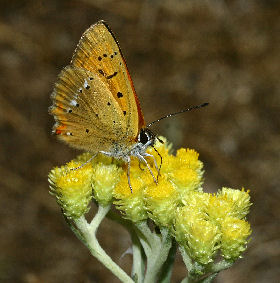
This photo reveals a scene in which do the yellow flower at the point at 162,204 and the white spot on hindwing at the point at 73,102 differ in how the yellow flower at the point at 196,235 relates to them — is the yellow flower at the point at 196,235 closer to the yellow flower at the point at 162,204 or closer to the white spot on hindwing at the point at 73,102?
the yellow flower at the point at 162,204

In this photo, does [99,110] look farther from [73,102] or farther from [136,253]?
[136,253]

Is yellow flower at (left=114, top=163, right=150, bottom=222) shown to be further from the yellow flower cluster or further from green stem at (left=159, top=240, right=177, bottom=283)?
green stem at (left=159, top=240, right=177, bottom=283)

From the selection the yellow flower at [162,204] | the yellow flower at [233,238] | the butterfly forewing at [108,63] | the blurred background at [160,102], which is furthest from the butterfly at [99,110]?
the blurred background at [160,102]

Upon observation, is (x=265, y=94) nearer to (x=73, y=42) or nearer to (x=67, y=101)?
(x=73, y=42)

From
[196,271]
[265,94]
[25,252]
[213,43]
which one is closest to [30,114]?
[25,252]

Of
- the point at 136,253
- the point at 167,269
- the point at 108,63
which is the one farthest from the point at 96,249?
the point at 108,63
